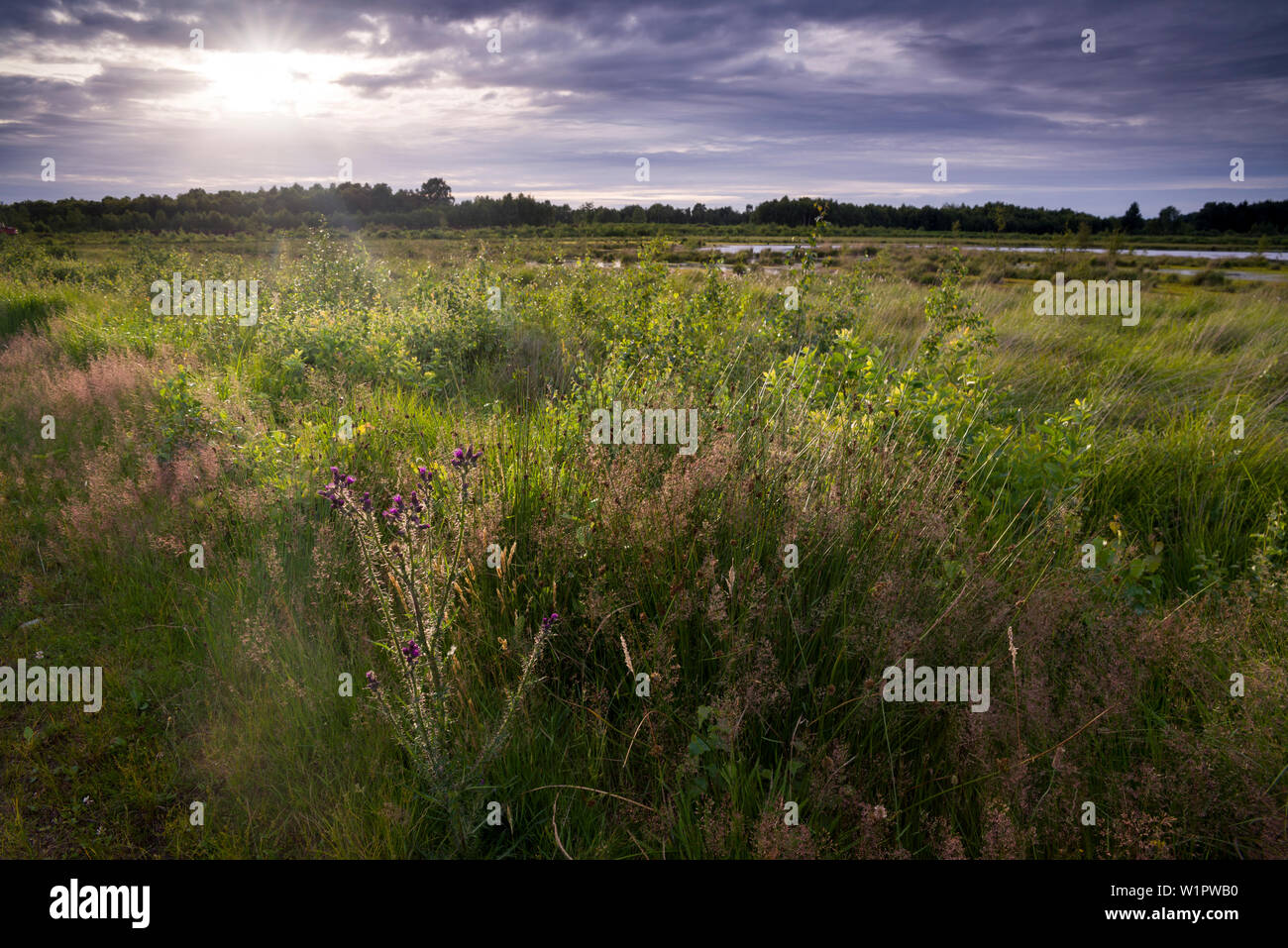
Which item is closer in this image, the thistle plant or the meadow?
the thistle plant

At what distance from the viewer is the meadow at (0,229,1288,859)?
2254 millimetres

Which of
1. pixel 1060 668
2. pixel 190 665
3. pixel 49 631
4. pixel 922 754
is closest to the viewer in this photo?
pixel 922 754

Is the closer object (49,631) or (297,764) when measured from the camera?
(297,764)

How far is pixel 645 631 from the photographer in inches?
116

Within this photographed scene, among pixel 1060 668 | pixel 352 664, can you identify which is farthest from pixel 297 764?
pixel 1060 668

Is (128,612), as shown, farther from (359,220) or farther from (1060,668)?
(359,220)

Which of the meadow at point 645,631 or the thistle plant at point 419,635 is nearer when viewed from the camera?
the thistle plant at point 419,635

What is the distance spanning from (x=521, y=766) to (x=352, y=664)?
42.5 inches

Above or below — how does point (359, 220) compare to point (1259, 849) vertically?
above

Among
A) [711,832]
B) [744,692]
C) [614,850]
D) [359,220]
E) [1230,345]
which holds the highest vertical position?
[359,220]

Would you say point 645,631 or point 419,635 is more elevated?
point 419,635

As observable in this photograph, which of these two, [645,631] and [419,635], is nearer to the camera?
[419,635]

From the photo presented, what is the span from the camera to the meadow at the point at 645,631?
7.39 ft

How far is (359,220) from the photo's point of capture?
64312 millimetres
